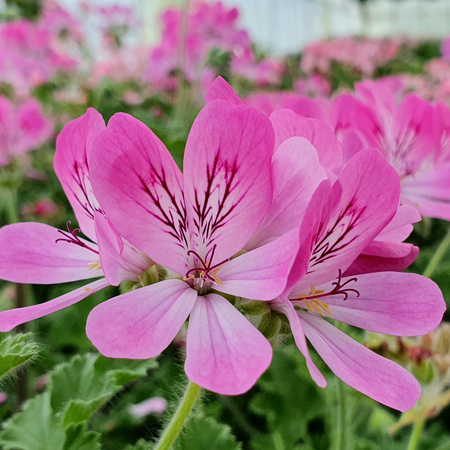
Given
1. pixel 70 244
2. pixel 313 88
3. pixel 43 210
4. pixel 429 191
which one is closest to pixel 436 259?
pixel 429 191

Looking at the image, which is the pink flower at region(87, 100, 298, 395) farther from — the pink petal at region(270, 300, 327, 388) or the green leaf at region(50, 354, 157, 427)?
the green leaf at region(50, 354, 157, 427)

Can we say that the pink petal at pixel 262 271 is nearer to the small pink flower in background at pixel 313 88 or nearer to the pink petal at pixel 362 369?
the pink petal at pixel 362 369

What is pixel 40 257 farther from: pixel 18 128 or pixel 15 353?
pixel 18 128

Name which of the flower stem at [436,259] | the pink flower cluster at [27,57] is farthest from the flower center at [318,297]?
the pink flower cluster at [27,57]

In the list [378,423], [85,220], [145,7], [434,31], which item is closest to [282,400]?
[378,423]

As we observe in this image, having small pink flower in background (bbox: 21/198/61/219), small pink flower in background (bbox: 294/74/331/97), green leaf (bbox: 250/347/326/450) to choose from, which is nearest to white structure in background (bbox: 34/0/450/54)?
small pink flower in background (bbox: 294/74/331/97)
